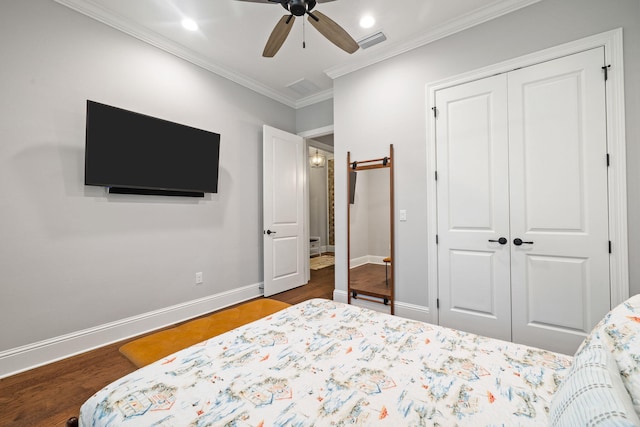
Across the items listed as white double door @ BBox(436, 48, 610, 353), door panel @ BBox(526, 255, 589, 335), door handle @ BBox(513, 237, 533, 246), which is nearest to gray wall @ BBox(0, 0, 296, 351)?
white double door @ BBox(436, 48, 610, 353)

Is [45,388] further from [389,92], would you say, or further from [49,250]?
[389,92]

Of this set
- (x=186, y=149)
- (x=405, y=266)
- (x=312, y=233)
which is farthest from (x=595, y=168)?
(x=312, y=233)

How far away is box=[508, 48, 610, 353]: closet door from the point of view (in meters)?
2.09

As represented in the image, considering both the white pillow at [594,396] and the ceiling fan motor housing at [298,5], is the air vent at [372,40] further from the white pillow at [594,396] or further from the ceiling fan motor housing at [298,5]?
the white pillow at [594,396]

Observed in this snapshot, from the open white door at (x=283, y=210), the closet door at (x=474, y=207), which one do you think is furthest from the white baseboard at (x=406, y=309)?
the open white door at (x=283, y=210)

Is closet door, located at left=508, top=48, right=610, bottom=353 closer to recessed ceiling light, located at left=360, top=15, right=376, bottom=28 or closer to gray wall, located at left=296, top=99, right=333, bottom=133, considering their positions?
recessed ceiling light, located at left=360, top=15, right=376, bottom=28

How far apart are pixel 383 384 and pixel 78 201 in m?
2.74

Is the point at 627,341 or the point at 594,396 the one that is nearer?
the point at 594,396

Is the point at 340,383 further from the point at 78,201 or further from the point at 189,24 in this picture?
the point at 189,24

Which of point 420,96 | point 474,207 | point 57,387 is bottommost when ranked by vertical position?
point 57,387

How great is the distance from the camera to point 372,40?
2.91 metres

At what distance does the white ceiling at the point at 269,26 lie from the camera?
2.42 metres

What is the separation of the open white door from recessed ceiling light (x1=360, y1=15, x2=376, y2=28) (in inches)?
67.8

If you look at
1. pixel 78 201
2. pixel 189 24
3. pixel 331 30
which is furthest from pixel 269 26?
pixel 78 201
